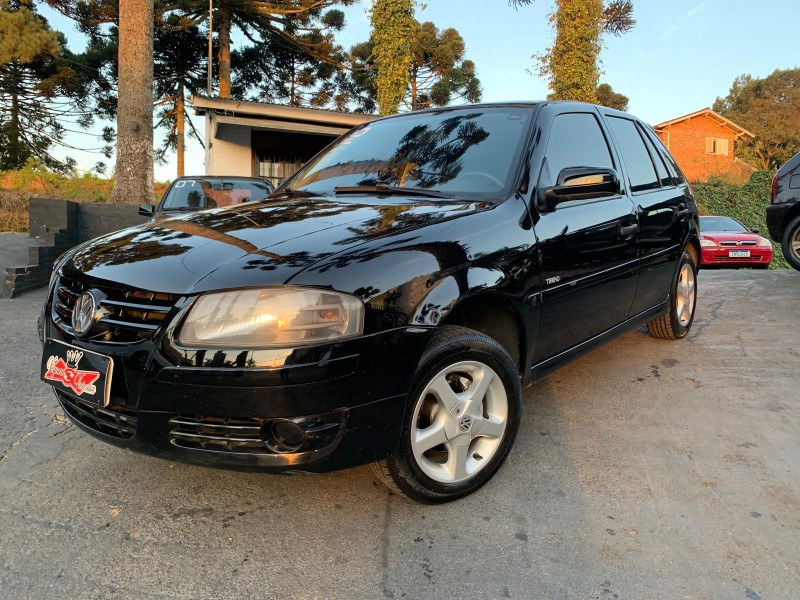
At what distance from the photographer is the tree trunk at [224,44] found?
68.0ft

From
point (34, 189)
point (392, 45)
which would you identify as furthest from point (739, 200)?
point (34, 189)

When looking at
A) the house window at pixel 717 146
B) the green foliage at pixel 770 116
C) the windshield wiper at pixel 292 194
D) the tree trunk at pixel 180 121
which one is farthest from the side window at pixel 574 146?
the green foliage at pixel 770 116

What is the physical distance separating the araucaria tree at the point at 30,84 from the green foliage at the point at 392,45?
399 inches

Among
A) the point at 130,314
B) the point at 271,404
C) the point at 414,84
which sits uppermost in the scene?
the point at 414,84

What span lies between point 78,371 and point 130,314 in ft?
1.11

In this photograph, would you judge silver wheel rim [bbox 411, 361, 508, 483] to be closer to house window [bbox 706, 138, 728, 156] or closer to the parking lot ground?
the parking lot ground

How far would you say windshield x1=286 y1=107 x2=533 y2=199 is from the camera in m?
2.95

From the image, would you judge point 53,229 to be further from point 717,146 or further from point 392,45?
point 717,146

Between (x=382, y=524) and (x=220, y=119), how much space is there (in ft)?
42.2

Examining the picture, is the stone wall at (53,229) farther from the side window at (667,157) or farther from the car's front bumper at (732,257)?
the car's front bumper at (732,257)

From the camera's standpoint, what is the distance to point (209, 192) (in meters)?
8.66

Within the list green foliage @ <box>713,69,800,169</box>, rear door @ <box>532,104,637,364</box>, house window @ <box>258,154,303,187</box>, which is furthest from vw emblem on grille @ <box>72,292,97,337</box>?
green foliage @ <box>713,69,800,169</box>

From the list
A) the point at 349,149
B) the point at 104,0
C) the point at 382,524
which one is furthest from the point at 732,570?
the point at 104,0

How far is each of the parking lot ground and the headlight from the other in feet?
2.49
